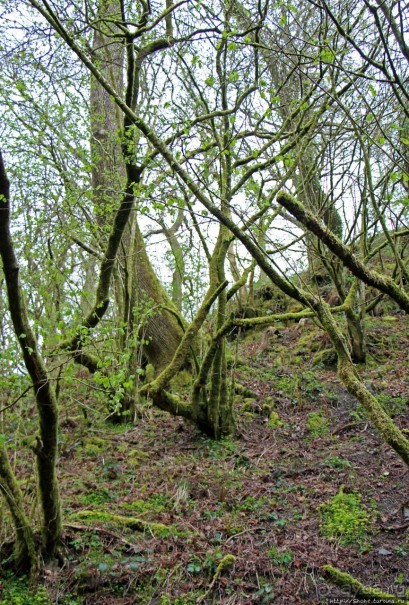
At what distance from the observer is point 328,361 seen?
863 cm

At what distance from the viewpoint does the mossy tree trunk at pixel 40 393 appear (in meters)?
2.91

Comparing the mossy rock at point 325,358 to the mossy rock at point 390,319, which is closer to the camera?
the mossy rock at point 325,358

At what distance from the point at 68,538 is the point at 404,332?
7.42 metres

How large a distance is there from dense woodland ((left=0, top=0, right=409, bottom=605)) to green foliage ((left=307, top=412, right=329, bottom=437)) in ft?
0.16

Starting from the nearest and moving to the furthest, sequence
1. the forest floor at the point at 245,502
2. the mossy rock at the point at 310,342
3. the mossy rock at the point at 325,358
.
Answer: the forest floor at the point at 245,502 < the mossy rock at the point at 325,358 < the mossy rock at the point at 310,342

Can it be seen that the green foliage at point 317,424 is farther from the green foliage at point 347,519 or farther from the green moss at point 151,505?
the green moss at point 151,505

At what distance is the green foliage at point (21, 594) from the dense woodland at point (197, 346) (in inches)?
1.2

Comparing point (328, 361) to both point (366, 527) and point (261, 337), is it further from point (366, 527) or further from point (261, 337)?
point (366, 527)

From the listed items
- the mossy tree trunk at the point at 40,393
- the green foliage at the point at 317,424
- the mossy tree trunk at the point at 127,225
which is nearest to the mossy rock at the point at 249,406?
the green foliage at the point at 317,424

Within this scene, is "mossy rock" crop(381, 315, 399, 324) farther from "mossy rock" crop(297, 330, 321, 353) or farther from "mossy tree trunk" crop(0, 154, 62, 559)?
"mossy tree trunk" crop(0, 154, 62, 559)

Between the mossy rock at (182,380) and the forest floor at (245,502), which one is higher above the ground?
the mossy rock at (182,380)

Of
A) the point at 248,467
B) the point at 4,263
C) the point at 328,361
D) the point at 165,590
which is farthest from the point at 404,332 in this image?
the point at 4,263

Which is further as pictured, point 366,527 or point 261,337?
point 261,337

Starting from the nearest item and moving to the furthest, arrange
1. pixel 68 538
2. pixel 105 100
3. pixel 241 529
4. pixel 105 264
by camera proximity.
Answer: pixel 68 538
pixel 241 529
pixel 105 264
pixel 105 100
